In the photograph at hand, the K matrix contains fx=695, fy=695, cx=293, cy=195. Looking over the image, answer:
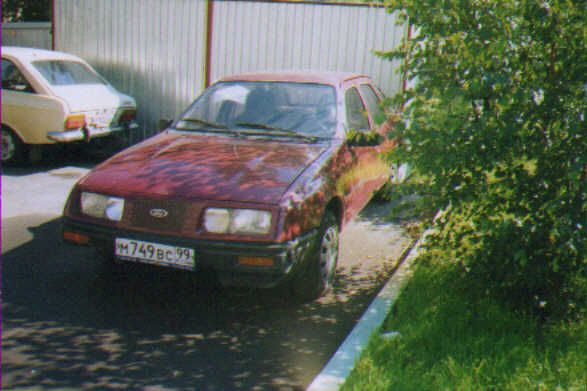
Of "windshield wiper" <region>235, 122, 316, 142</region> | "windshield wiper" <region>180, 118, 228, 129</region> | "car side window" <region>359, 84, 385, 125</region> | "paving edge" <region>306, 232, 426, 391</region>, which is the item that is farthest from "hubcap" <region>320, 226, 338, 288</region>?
"car side window" <region>359, 84, 385, 125</region>

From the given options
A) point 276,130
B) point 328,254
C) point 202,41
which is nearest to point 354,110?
point 276,130

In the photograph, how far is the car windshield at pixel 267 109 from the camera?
6.11 metres

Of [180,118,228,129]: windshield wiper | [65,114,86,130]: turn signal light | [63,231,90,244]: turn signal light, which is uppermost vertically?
[180,118,228,129]: windshield wiper

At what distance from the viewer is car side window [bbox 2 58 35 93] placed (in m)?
9.78

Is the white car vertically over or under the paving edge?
over

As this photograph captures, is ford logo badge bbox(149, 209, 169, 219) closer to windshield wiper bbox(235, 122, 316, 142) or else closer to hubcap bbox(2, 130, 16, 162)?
windshield wiper bbox(235, 122, 316, 142)

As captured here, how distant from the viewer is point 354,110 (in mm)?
6680

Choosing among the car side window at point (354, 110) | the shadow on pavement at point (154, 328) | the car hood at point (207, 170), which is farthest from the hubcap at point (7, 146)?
the car side window at point (354, 110)

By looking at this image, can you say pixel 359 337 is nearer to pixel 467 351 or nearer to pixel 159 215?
pixel 467 351

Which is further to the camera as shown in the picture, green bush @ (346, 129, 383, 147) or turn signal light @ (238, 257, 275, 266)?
green bush @ (346, 129, 383, 147)

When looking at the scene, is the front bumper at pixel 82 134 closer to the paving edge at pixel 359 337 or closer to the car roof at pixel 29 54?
the car roof at pixel 29 54

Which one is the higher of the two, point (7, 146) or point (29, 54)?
point (29, 54)

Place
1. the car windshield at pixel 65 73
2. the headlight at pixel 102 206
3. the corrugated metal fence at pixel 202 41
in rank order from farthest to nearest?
the corrugated metal fence at pixel 202 41, the car windshield at pixel 65 73, the headlight at pixel 102 206

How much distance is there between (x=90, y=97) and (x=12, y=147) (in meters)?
1.30
